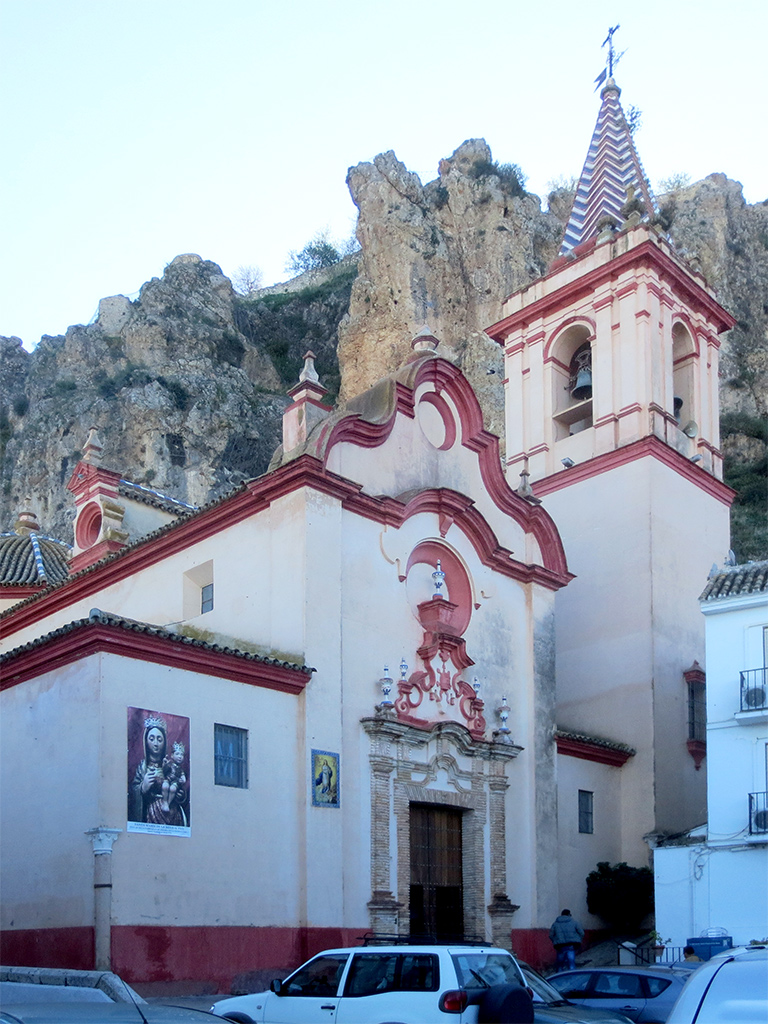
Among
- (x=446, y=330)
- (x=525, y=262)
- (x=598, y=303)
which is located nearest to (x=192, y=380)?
(x=446, y=330)

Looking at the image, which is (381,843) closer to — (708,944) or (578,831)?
(708,944)

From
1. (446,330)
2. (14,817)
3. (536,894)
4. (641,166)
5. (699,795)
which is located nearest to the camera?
(14,817)

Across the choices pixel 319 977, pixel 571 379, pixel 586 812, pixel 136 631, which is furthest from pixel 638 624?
pixel 319 977

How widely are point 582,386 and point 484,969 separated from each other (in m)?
23.3

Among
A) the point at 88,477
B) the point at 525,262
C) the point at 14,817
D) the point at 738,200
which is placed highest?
the point at 738,200

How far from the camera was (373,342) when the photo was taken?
215 ft

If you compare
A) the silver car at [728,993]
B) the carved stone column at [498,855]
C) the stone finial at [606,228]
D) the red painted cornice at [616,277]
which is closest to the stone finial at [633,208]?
the stone finial at [606,228]

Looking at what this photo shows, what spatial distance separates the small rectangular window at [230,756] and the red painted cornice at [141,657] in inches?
34.1

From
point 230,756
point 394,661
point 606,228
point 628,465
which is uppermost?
point 606,228

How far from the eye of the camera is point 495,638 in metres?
26.4

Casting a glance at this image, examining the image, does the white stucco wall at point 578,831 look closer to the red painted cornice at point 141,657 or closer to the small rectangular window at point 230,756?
the red painted cornice at point 141,657

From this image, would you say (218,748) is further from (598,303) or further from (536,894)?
(598,303)

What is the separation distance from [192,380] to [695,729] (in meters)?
43.1

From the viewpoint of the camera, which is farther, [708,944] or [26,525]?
[26,525]
